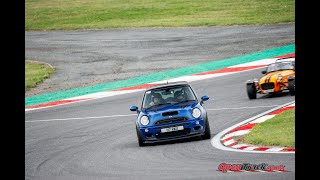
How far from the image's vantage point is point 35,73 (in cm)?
3328

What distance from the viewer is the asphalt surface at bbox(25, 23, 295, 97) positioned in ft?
104

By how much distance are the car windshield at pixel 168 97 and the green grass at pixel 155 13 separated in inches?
922

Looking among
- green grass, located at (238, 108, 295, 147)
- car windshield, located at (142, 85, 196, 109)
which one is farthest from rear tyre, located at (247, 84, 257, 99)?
car windshield, located at (142, 85, 196, 109)

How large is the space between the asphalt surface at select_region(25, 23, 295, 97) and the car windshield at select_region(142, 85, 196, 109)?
40.5 ft

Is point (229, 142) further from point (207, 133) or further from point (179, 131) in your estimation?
point (179, 131)

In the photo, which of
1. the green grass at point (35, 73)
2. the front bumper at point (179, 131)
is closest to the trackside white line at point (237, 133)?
the front bumper at point (179, 131)

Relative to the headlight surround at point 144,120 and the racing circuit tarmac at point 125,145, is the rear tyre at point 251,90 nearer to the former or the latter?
the racing circuit tarmac at point 125,145

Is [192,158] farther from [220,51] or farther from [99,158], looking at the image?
[220,51]

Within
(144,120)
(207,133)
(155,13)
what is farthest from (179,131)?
(155,13)

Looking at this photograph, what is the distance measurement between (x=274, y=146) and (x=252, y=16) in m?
28.7

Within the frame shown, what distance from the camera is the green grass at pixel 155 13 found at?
4262 cm

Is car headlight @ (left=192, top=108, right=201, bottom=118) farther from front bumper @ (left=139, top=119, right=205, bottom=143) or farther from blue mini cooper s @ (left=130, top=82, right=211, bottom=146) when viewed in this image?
front bumper @ (left=139, top=119, right=205, bottom=143)

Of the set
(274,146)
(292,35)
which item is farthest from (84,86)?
(274,146)
